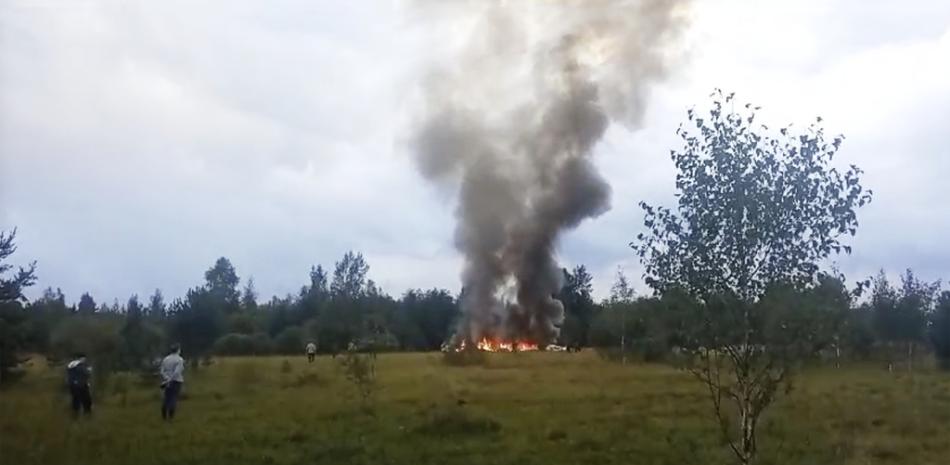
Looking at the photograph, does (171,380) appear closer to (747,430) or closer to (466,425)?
(466,425)

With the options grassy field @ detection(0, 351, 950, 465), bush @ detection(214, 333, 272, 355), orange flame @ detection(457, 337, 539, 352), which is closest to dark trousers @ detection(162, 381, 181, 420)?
grassy field @ detection(0, 351, 950, 465)

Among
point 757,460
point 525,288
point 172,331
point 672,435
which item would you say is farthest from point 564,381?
point 525,288

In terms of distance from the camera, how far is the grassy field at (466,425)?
1853cm

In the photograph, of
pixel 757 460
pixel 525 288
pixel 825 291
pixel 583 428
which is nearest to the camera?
pixel 825 291

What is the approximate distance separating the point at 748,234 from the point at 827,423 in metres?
12.9

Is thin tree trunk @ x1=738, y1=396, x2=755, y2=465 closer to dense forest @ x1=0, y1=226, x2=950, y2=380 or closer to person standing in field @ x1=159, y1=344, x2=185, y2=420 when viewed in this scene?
dense forest @ x1=0, y1=226, x2=950, y2=380

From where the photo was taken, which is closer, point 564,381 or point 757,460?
point 757,460

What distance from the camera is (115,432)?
825 inches

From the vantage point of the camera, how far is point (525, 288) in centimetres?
8719

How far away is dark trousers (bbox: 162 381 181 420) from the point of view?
23.6 metres

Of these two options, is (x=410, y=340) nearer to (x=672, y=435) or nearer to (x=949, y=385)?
(x=949, y=385)

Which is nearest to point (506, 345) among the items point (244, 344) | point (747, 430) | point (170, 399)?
point (244, 344)

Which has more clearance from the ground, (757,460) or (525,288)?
(525,288)

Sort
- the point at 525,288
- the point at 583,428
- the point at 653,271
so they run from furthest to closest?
1. the point at 525,288
2. the point at 583,428
3. the point at 653,271
